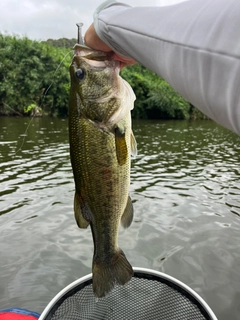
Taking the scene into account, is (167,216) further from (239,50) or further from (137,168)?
(239,50)

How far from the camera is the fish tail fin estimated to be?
6.01ft

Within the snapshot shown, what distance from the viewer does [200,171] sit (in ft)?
36.1

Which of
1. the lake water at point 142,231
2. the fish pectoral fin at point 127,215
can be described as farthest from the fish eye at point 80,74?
the lake water at point 142,231

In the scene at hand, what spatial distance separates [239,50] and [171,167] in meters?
10.8

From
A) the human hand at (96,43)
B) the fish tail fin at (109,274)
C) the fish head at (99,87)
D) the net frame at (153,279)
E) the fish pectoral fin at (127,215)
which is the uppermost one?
the human hand at (96,43)

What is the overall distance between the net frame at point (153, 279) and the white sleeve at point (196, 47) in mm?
1641

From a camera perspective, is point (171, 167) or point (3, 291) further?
point (171, 167)

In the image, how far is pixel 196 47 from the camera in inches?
35.9

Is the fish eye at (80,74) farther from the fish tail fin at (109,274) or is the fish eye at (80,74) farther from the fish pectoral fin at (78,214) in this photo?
the fish tail fin at (109,274)

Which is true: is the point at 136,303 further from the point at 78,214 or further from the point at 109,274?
the point at 78,214

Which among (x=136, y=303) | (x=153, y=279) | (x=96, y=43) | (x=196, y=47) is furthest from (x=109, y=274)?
(x=196, y=47)

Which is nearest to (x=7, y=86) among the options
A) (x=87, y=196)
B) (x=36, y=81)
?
(x=36, y=81)

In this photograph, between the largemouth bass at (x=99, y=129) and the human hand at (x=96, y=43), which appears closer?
the human hand at (x=96, y=43)

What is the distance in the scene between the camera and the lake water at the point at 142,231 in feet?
15.5
